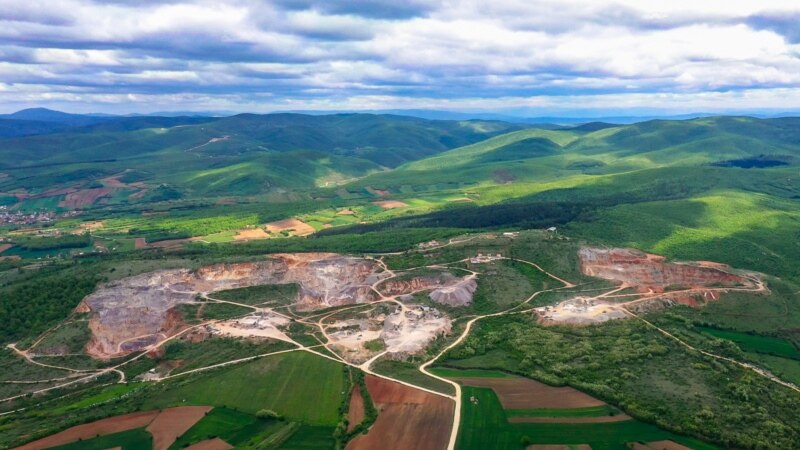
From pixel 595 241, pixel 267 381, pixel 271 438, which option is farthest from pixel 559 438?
pixel 595 241

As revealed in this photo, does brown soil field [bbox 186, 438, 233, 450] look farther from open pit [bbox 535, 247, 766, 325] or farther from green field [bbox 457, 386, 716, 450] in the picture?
open pit [bbox 535, 247, 766, 325]

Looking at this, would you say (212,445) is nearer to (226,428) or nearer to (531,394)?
(226,428)

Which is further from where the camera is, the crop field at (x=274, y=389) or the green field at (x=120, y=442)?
the crop field at (x=274, y=389)

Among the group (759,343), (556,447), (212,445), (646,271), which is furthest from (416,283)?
(759,343)

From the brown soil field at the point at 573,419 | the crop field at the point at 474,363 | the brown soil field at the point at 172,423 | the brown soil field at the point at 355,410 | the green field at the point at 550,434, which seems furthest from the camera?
the brown soil field at the point at 355,410

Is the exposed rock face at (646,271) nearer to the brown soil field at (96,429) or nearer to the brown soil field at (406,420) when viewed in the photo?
the brown soil field at (406,420)

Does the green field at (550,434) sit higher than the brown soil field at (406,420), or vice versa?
the green field at (550,434)

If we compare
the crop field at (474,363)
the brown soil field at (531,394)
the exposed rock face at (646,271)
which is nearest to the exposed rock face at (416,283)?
the crop field at (474,363)

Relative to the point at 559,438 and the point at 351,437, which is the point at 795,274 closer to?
the point at 559,438
